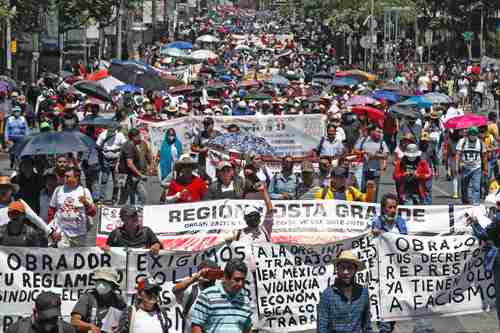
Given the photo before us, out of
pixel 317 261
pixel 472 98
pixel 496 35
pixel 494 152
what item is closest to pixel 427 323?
pixel 317 261

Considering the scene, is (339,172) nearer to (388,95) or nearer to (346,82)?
(388,95)

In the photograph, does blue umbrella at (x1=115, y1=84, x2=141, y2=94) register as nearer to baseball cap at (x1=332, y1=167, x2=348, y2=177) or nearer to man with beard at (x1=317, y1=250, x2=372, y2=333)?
baseball cap at (x1=332, y1=167, x2=348, y2=177)

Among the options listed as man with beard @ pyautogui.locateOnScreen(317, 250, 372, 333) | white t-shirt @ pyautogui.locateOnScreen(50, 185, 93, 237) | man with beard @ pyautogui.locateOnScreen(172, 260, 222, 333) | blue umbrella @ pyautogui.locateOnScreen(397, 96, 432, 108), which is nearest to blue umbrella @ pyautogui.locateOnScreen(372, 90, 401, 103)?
blue umbrella @ pyautogui.locateOnScreen(397, 96, 432, 108)

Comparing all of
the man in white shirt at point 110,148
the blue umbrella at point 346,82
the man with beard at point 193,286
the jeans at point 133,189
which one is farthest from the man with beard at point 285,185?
the blue umbrella at point 346,82

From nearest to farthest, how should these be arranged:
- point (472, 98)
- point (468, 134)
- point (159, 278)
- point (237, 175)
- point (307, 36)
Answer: point (159, 278) < point (237, 175) < point (468, 134) < point (472, 98) < point (307, 36)

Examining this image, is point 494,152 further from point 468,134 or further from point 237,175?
point 237,175

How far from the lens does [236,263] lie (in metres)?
9.21

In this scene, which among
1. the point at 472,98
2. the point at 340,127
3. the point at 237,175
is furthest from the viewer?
the point at 472,98

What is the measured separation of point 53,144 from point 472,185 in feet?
21.3

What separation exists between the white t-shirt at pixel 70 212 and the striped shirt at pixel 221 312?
198 inches

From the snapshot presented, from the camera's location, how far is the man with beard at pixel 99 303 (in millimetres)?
9953

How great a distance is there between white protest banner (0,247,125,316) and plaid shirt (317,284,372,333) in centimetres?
246

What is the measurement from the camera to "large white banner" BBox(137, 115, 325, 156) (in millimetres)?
24125

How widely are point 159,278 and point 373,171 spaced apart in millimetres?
8404
